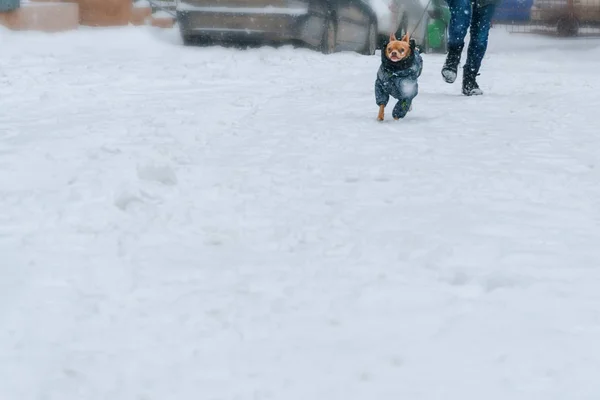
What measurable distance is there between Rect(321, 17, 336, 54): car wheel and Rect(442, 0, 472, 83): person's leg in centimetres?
502

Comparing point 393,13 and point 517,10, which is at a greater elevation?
point 393,13

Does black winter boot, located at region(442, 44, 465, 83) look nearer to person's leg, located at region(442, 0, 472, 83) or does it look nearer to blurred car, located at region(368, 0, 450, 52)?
person's leg, located at region(442, 0, 472, 83)

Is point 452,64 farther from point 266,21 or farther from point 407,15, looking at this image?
point 407,15

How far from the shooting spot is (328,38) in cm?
1394

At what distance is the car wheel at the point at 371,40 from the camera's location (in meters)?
15.2

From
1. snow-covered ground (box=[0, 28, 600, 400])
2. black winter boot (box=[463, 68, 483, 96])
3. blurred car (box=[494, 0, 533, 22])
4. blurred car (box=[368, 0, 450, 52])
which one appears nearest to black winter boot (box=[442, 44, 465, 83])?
black winter boot (box=[463, 68, 483, 96])

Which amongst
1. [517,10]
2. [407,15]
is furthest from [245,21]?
[517,10]

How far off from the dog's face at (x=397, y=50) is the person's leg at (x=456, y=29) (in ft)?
6.48

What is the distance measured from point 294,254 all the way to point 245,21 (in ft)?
32.7

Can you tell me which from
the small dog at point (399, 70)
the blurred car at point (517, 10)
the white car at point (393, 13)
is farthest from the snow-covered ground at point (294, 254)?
Result: the blurred car at point (517, 10)

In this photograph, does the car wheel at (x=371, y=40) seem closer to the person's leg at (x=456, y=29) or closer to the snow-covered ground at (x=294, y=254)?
the person's leg at (x=456, y=29)

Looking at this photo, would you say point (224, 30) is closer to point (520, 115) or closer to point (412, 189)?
point (520, 115)

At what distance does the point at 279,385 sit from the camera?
2.48 meters

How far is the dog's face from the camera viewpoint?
6922 millimetres
